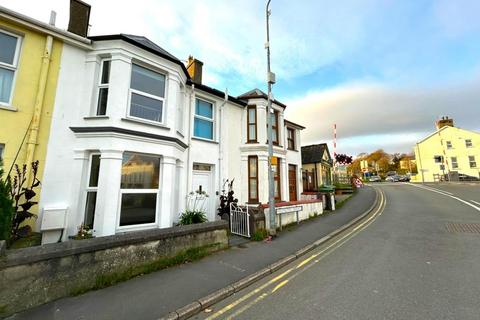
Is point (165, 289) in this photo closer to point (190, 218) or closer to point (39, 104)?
point (190, 218)

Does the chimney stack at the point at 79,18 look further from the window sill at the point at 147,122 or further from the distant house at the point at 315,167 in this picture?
the distant house at the point at 315,167

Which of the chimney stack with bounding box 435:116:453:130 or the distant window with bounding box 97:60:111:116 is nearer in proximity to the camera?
the distant window with bounding box 97:60:111:116

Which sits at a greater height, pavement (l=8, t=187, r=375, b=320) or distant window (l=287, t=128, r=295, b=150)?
distant window (l=287, t=128, r=295, b=150)

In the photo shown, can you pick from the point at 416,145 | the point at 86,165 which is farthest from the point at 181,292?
the point at 416,145

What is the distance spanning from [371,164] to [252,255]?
8665 centimetres

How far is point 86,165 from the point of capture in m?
6.83

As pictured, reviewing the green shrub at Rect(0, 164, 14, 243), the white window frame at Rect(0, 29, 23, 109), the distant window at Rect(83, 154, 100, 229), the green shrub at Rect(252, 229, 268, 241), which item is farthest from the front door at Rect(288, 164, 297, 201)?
the white window frame at Rect(0, 29, 23, 109)

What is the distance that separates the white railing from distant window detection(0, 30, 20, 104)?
7728 mm

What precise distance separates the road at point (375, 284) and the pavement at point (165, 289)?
56 cm

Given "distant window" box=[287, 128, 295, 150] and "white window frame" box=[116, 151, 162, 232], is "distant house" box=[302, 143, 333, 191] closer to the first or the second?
"distant window" box=[287, 128, 295, 150]

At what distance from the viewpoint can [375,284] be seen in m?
4.46

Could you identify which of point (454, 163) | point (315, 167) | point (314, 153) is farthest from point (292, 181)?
point (454, 163)

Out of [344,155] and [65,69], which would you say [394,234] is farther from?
[344,155]

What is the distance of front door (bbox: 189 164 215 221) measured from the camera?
32.4 feet
